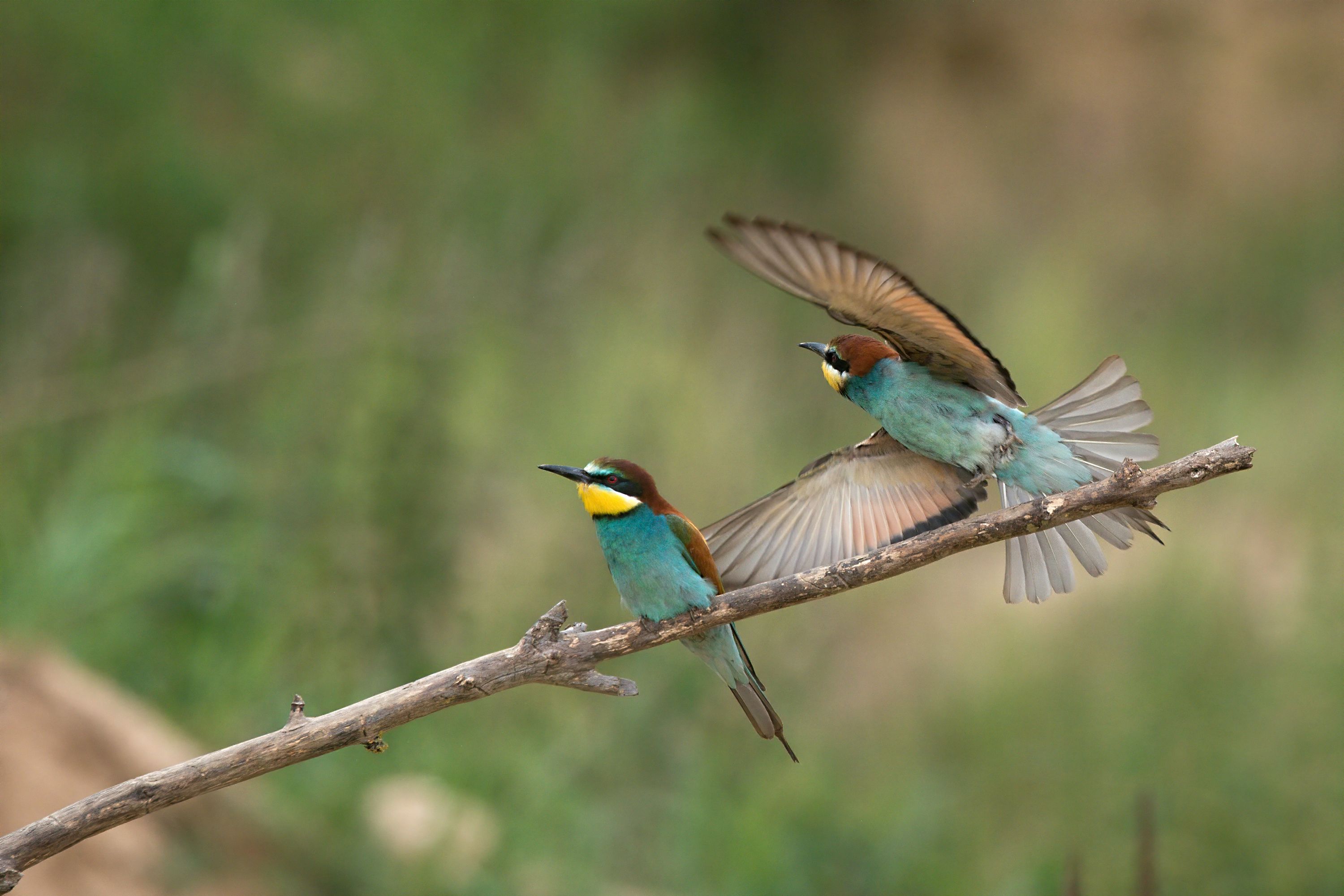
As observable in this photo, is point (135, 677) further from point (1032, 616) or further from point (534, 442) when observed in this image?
point (1032, 616)

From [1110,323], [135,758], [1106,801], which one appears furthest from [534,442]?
[1110,323]

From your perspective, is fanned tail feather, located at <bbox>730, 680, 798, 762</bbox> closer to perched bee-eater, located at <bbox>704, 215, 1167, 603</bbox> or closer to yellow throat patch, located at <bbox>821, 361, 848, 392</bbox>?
perched bee-eater, located at <bbox>704, 215, 1167, 603</bbox>

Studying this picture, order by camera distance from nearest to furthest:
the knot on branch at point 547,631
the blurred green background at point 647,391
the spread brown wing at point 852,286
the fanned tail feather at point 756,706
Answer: the knot on branch at point 547,631 → the spread brown wing at point 852,286 → the fanned tail feather at point 756,706 → the blurred green background at point 647,391

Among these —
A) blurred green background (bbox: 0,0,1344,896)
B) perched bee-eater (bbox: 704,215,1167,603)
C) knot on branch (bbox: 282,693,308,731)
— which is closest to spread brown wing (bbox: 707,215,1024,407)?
perched bee-eater (bbox: 704,215,1167,603)

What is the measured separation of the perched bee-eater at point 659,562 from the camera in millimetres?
1759

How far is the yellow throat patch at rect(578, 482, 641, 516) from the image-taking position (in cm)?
188

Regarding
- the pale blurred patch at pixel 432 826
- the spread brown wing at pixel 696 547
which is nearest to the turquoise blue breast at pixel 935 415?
the spread brown wing at pixel 696 547

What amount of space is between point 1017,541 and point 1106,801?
1.57 meters

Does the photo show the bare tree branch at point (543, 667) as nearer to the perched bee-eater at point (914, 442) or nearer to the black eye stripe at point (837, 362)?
the perched bee-eater at point (914, 442)

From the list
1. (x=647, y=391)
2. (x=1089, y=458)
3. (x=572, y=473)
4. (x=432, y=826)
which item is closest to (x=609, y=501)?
(x=572, y=473)

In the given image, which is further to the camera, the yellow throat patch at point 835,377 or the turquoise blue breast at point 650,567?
the yellow throat patch at point 835,377

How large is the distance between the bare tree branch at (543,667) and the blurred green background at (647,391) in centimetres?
141

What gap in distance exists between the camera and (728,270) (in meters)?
5.62

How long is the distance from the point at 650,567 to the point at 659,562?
0.01 metres
